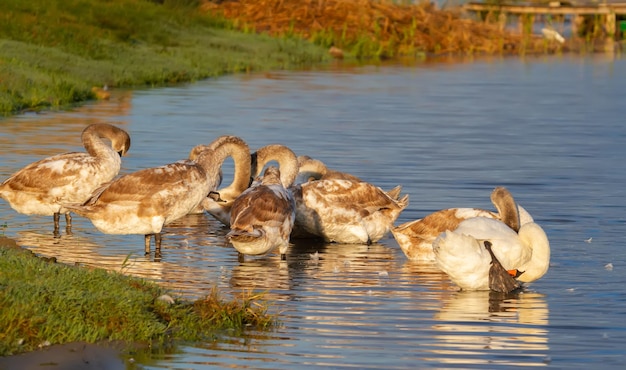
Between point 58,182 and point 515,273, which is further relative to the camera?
point 58,182

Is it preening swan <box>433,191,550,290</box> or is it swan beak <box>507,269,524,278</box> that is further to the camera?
swan beak <box>507,269,524,278</box>

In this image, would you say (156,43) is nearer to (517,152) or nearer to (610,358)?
(517,152)

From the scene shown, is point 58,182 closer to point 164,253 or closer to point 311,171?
point 164,253

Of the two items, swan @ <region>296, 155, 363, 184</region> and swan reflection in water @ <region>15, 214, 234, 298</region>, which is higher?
swan @ <region>296, 155, 363, 184</region>

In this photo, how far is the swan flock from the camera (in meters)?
12.1

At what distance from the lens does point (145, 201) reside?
1341 cm

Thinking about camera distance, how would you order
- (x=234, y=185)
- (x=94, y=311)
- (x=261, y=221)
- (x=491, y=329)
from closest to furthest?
(x=94, y=311) → (x=491, y=329) → (x=261, y=221) → (x=234, y=185)

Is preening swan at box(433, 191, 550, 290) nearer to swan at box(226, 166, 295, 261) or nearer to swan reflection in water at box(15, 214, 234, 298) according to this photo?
swan at box(226, 166, 295, 261)

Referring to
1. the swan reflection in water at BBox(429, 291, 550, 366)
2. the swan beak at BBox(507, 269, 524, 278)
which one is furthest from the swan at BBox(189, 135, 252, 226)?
the swan beak at BBox(507, 269, 524, 278)

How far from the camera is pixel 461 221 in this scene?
13.5 metres

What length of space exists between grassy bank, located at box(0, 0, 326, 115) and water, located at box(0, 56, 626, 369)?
111 cm

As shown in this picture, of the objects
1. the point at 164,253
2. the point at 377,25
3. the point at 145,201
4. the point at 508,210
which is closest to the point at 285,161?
the point at 164,253

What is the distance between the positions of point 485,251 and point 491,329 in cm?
146

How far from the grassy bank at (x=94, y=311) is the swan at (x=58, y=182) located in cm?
372
